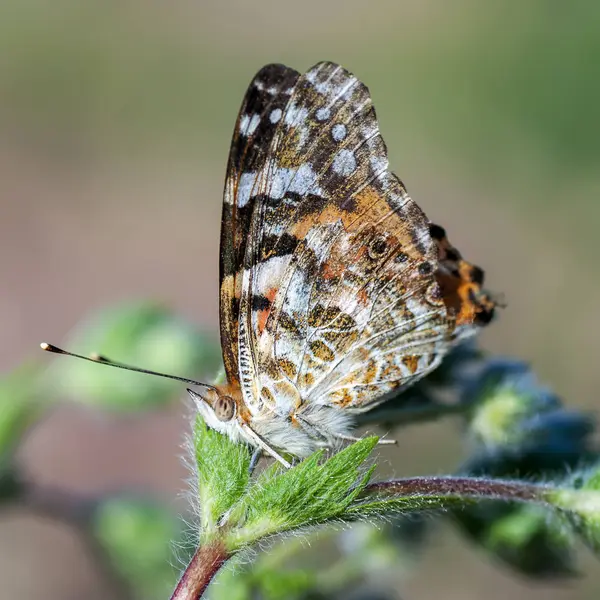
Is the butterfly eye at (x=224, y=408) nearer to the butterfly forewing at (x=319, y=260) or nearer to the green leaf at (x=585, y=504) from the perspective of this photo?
the butterfly forewing at (x=319, y=260)

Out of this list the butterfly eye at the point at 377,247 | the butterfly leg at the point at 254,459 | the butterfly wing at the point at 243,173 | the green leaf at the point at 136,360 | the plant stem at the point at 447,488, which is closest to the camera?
the plant stem at the point at 447,488

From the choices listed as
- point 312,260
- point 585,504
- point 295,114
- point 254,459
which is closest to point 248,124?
point 295,114

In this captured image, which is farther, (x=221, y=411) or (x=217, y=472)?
(x=221, y=411)

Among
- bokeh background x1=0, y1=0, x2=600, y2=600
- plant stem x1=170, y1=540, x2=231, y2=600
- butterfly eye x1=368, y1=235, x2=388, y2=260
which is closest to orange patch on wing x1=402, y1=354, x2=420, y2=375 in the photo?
butterfly eye x1=368, y1=235, x2=388, y2=260

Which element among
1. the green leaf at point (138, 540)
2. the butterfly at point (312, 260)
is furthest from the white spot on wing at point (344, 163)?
the green leaf at point (138, 540)

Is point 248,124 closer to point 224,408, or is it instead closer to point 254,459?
point 224,408

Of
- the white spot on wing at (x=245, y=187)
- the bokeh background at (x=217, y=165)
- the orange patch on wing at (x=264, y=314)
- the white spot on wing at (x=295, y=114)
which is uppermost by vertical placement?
the bokeh background at (x=217, y=165)
